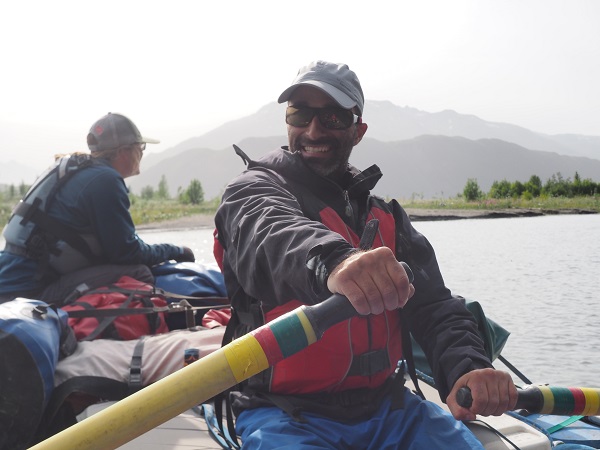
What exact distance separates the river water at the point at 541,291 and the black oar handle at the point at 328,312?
110 inches

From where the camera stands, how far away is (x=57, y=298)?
416 centimetres

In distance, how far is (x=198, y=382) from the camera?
134cm

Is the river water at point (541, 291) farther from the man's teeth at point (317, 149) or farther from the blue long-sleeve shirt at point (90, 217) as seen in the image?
the man's teeth at point (317, 149)

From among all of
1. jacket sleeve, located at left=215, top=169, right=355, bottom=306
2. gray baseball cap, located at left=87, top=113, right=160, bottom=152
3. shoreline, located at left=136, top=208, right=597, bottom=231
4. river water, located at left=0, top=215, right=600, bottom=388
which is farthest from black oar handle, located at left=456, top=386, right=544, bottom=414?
shoreline, located at left=136, top=208, right=597, bottom=231

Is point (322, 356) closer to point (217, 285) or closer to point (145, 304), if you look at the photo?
point (145, 304)

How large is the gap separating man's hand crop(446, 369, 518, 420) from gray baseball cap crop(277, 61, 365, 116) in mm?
1039

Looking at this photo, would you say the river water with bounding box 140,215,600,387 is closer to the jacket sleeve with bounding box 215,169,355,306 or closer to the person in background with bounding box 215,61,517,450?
the person in background with bounding box 215,61,517,450

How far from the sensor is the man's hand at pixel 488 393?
6.55 feet

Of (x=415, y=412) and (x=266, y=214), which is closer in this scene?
(x=266, y=214)

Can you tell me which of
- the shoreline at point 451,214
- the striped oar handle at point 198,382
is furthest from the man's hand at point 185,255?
the shoreline at point 451,214

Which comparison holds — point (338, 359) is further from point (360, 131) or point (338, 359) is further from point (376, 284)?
point (360, 131)

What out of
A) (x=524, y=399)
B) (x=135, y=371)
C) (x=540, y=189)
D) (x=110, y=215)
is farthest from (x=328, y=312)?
(x=540, y=189)

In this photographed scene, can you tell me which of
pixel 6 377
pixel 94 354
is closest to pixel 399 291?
pixel 6 377

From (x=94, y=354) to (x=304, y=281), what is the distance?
6.65 ft
